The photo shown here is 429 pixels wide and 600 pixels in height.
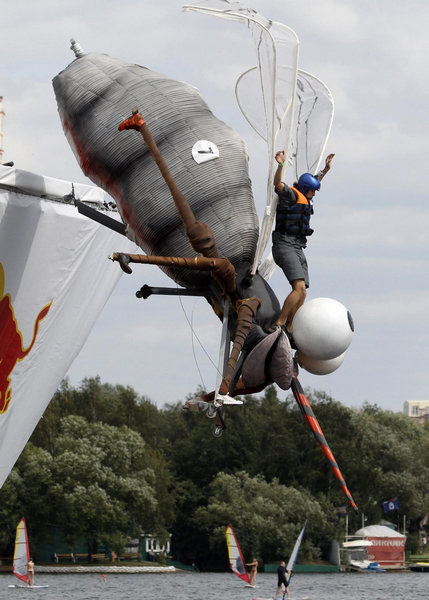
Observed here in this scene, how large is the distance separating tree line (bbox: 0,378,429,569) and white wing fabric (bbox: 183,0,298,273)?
69.3m

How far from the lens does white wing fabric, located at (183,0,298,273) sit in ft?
28.7

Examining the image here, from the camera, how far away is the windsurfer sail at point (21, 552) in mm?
65938

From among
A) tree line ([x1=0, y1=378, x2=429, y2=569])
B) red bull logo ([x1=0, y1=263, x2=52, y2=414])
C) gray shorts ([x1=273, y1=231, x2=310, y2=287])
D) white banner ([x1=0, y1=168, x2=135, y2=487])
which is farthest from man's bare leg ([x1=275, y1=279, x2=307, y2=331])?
tree line ([x1=0, y1=378, x2=429, y2=569])

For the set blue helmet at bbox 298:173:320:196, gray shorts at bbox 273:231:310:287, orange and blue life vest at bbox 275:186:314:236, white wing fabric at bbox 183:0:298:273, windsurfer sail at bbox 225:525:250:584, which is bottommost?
gray shorts at bbox 273:231:310:287

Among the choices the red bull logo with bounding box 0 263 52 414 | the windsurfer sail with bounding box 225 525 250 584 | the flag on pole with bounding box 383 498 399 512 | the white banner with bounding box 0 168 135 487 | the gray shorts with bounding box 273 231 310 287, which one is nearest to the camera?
the gray shorts with bounding box 273 231 310 287

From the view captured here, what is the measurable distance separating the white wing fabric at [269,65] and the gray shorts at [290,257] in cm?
9

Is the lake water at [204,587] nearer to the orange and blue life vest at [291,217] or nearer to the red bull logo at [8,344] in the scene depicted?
the red bull logo at [8,344]

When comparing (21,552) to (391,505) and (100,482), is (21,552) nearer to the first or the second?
(100,482)

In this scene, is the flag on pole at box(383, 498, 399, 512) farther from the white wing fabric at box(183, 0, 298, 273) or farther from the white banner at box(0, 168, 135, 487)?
the white wing fabric at box(183, 0, 298, 273)

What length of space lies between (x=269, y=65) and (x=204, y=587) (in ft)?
252

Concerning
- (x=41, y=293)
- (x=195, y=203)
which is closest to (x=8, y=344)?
(x=41, y=293)

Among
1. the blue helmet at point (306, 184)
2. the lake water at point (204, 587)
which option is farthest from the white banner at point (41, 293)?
the lake water at point (204, 587)

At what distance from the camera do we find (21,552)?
68125 mm

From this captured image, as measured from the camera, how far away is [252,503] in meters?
88.6
